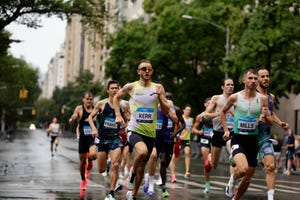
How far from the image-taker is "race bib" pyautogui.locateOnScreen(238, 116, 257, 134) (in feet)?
31.4

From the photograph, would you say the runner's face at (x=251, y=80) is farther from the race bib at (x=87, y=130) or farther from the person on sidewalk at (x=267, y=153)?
the race bib at (x=87, y=130)

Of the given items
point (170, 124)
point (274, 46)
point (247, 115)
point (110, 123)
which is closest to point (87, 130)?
point (110, 123)

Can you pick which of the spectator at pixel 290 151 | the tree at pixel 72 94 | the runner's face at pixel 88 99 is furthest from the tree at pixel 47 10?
the tree at pixel 72 94

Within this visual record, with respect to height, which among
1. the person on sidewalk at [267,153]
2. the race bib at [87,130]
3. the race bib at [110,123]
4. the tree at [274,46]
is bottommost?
the person on sidewalk at [267,153]

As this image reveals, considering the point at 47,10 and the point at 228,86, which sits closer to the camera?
the point at 228,86

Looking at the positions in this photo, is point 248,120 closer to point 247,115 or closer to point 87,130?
point 247,115

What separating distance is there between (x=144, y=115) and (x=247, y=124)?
1.55m

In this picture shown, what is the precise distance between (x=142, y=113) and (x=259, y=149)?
5.96 ft

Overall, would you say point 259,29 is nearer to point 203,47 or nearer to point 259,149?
point 203,47

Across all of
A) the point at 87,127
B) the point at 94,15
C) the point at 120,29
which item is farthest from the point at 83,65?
the point at 87,127

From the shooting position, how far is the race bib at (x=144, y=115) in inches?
391

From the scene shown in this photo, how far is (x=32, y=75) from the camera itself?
12706 centimetres

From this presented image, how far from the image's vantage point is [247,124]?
31.4 feet

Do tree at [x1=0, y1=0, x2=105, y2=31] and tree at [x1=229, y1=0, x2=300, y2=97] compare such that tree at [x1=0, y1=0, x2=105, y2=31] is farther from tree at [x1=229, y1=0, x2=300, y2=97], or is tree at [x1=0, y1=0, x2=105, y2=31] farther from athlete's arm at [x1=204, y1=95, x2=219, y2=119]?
athlete's arm at [x1=204, y1=95, x2=219, y2=119]
